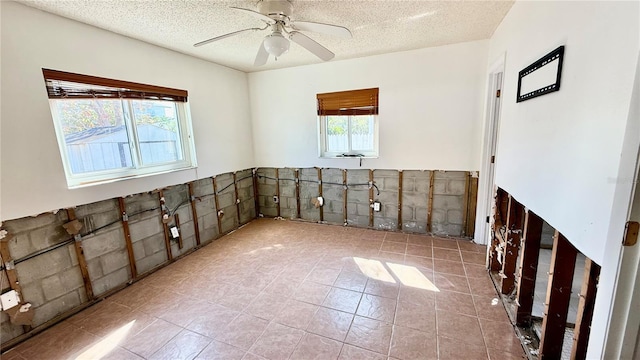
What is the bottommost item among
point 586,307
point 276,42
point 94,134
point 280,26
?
point 586,307

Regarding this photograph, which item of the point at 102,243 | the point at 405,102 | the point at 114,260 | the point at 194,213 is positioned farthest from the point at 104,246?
the point at 405,102

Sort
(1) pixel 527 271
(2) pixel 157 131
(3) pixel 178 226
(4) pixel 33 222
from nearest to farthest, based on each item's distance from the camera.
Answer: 1. (1) pixel 527 271
2. (4) pixel 33 222
3. (2) pixel 157 131
4. (3) pixel 178 226

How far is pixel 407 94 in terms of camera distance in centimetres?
336

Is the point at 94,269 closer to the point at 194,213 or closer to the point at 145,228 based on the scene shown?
the point at 145,228

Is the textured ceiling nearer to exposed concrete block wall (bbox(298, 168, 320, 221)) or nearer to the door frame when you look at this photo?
the door frame

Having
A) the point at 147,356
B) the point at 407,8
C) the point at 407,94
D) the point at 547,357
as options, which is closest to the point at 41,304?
the point at 147,356

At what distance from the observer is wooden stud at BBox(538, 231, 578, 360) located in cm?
135

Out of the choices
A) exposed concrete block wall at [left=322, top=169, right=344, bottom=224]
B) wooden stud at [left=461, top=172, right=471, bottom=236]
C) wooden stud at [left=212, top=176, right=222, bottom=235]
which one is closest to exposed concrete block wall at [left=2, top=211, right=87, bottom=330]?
wooden stud at [left=212, top=176, right=222, bottom=235]

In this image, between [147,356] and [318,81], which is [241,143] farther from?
[147,356]

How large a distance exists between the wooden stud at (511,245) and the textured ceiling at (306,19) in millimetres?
1678

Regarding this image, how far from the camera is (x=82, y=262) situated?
228 centimetres

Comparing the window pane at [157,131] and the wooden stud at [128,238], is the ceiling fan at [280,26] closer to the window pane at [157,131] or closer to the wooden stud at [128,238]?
the window pane at [157,131]

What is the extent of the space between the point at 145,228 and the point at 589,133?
357 centimetres

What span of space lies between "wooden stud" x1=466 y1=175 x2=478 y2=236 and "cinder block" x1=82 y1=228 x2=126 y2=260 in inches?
159
